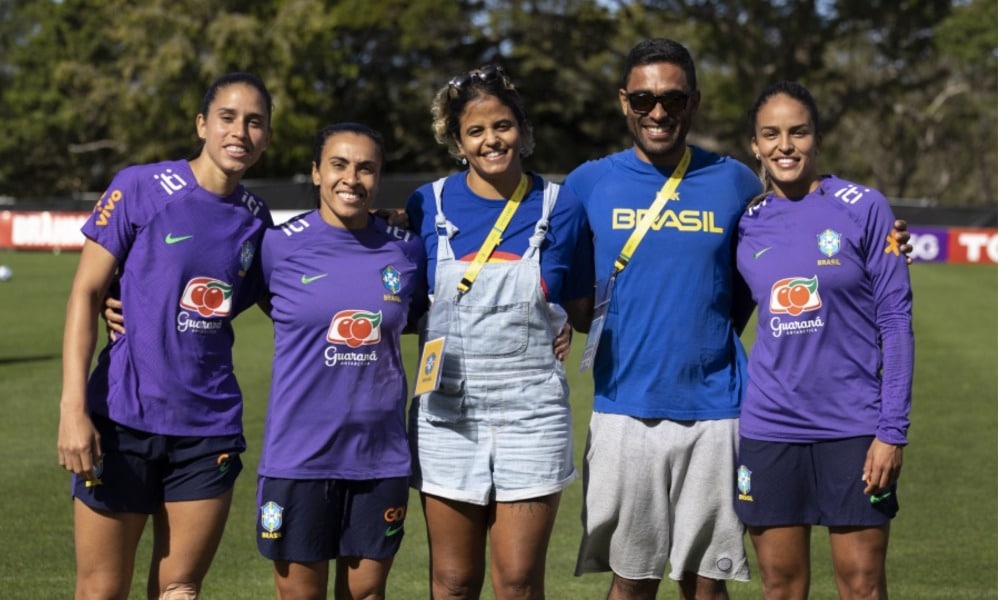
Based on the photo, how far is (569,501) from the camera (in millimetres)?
10031

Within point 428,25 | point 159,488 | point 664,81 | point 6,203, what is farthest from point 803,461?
point 428,25

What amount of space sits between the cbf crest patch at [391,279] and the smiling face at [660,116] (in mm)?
1031

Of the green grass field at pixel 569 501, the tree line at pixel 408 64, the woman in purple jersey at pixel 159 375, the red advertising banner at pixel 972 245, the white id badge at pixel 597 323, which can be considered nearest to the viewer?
the woman in purple jersey at pixel 159 375

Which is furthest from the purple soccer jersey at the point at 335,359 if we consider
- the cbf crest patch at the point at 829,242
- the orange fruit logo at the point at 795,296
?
the cbf crest patch at the point at 829,242

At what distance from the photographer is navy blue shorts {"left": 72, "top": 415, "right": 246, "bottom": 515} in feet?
16.4

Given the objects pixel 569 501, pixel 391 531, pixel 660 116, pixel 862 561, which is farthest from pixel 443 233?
pixel 569 501

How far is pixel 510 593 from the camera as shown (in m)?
5.13

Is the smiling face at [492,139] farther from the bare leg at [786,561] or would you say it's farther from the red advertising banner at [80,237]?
the red advertising banner at [80,237]

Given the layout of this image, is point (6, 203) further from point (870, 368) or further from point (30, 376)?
point (870, 368)

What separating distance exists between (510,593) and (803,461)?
112 cm

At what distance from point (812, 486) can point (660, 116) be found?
143 cm

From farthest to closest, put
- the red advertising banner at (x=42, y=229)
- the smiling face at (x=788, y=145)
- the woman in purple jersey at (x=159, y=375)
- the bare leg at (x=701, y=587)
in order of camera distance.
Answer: the red advertising banner at (x=42, y=229)
the bare leg at (x=701, y=587)
the smiling face at (x=788, y=145)
the woman in purple jersey at (x=159, y=375)

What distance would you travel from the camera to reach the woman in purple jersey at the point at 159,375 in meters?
4.96

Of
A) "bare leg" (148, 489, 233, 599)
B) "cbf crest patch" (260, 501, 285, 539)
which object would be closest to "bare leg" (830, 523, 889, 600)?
"cbf crest patch" (260, 501, 285, 539)
